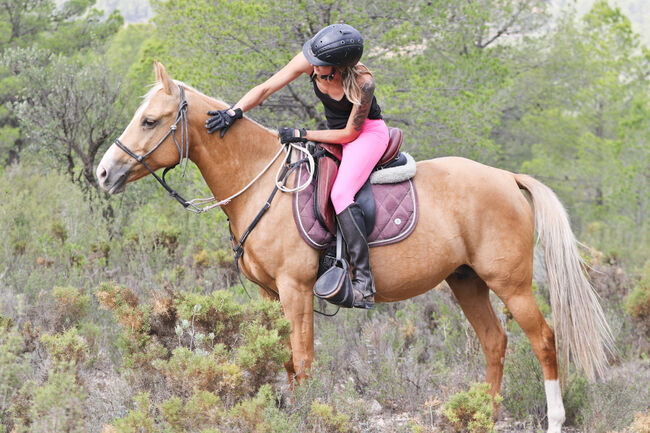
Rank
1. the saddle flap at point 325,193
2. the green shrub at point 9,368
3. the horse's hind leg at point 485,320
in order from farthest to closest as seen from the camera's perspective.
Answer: the horse's hind leg at point 485,320
the saddle flap at point 325,193
the green shrub at point 9,368

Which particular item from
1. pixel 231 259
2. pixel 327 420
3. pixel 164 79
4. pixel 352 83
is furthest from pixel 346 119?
pixel 231 259

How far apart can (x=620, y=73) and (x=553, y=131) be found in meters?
2.95

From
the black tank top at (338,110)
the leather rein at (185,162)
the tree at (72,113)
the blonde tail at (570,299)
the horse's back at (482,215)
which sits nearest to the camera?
the leather rein at (185,162)

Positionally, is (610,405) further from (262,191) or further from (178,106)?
(178,106)

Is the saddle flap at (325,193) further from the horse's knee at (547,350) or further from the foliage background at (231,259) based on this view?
the horse's knee at (547,350)

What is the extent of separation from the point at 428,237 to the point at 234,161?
1.43 metres

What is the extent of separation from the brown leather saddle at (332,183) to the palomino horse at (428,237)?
7.8 inches

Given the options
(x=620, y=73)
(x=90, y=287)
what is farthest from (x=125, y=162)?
(x=620, y=73)

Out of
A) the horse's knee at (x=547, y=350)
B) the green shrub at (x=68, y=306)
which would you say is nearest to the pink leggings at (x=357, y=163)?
the horse's knee at (x=547, y=350)

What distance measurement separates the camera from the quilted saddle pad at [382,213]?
396 centimetres

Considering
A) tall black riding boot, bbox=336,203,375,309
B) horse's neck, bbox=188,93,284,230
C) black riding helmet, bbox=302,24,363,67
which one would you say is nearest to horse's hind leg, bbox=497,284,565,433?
tall black riding boot, bbox=336,203,375,309

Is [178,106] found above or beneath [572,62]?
beneath

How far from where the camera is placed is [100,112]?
9023 millimetres

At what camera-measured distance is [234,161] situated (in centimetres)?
408
